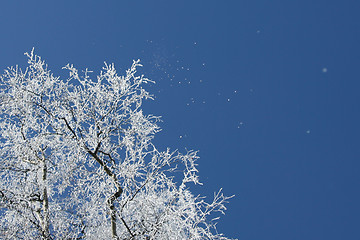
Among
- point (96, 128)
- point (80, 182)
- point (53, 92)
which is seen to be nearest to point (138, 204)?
point (80, 182)

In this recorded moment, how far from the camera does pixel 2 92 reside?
6.10m

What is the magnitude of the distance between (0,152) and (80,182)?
1635 millimetres

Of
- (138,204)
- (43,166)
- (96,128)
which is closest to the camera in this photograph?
(138,204)

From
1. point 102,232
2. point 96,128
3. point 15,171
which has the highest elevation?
point 96,128

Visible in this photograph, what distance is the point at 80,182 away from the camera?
5715 millimetres

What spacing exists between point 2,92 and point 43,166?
→ 1.41 meters

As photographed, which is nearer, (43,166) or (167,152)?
(167,152)

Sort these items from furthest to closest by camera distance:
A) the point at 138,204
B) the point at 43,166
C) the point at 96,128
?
the point at 43,166
the point at 96,128
the point at 138,204

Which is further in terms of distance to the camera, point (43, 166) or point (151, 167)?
point (43, 166)

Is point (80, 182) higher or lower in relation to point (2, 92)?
lower

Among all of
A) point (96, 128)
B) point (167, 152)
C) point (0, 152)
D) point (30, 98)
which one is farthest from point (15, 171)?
point (167, 152)

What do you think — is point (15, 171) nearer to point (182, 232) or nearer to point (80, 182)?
point (80, 182)

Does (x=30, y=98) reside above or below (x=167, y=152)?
above

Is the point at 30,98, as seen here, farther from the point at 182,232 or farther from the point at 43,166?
the point at 182,232
